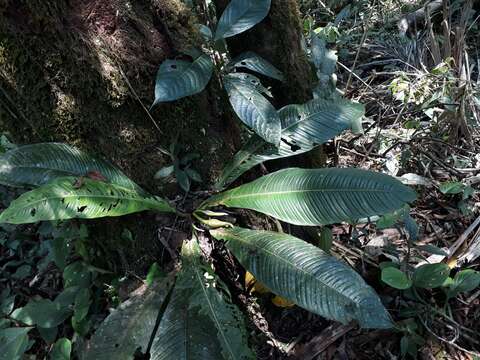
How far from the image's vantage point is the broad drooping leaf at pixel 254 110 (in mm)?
1478

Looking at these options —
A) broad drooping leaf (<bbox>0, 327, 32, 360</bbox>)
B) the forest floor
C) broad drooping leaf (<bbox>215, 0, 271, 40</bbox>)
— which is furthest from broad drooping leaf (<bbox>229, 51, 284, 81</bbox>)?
broad drooping leaf (<bbox>0, 327, 32, 360</bbox>)

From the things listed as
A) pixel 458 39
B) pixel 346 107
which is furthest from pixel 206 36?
pixel 458 39

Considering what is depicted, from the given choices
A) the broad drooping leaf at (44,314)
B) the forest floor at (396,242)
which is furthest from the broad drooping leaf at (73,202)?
the broad drooping leaf at (44,314)

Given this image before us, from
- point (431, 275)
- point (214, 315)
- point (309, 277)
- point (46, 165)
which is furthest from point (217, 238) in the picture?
point (431, 275)

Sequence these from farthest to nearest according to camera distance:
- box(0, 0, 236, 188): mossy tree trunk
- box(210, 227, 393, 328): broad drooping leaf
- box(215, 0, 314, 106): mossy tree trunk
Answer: box(215, 0, 314, 106): mossy tree trunk → box(0, 0, 236, 188): mossy tree trunk → box(210, 227, 393, 328): broad drooping leaf

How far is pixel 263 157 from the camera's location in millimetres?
1589

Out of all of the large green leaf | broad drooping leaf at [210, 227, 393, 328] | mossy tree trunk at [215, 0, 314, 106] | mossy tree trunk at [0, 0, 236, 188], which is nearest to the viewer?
broad drooping leaf at [210, 227, 393, 328]

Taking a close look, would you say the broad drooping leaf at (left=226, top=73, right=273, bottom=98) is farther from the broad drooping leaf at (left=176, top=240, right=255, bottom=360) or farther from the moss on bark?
the broad drooping leaf at (left=176, top=240, right=255, bottom=360)

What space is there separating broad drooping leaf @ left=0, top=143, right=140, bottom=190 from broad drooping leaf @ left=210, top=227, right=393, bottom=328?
0.47 meters

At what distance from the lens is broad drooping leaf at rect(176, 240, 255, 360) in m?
1.26

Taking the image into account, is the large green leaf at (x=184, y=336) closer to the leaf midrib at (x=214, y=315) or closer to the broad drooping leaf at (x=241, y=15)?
the leaf midrib at (x=214, y=315)

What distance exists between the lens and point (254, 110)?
1503mm

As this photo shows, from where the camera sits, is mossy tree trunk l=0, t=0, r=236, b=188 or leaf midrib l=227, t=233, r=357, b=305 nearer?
leaf midrib l=227, t=233, r=357, b=305

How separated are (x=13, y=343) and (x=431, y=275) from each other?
146 cm
